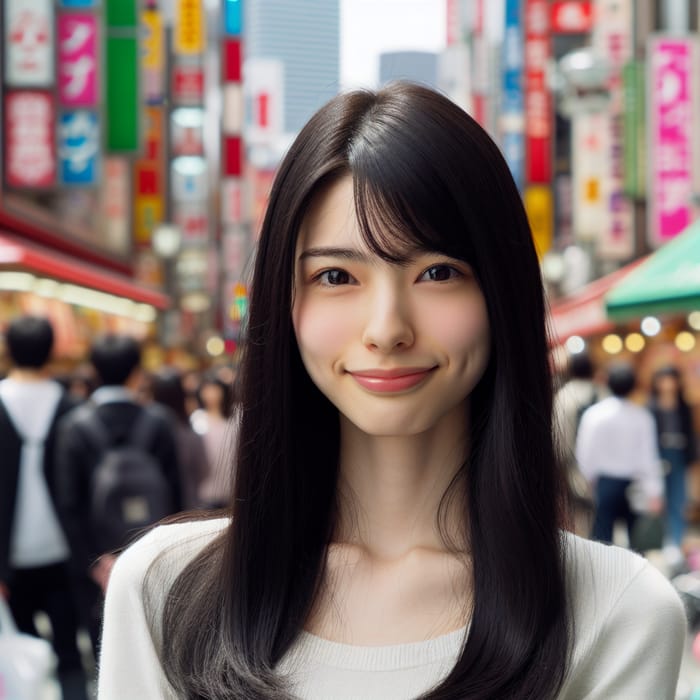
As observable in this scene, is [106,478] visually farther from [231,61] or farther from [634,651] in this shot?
[231,61]

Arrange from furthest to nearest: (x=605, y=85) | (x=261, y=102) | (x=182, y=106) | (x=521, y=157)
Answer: (x=261, y=102) < (x=182, y=106) < (x=521, y=157) < (x=605, y=85)

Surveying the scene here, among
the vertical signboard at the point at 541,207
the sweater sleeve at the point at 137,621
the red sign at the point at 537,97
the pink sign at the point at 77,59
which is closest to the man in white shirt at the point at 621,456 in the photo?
the sweater sleeve at the point at 137,621

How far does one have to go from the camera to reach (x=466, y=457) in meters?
1.83

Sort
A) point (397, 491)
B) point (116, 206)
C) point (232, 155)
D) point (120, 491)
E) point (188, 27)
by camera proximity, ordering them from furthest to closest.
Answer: point (232, 155) → point (188, 27) → point (116, 206) → point (120, 491) → point (397, 491)

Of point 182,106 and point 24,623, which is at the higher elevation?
point 182,106

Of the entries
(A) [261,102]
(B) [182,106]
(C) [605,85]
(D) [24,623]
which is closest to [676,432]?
(D) [24,623]

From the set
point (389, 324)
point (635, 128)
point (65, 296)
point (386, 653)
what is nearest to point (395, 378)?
point (389, 324)

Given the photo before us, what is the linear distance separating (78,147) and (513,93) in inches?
515

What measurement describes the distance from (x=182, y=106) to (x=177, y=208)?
670 cm

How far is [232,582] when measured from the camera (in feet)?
5.82

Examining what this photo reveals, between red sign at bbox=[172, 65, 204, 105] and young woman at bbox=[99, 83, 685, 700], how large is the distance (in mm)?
39321

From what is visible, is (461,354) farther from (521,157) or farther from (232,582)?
(521,157)

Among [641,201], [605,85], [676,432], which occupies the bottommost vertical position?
[676,432]

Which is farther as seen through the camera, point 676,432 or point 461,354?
point 676,432
